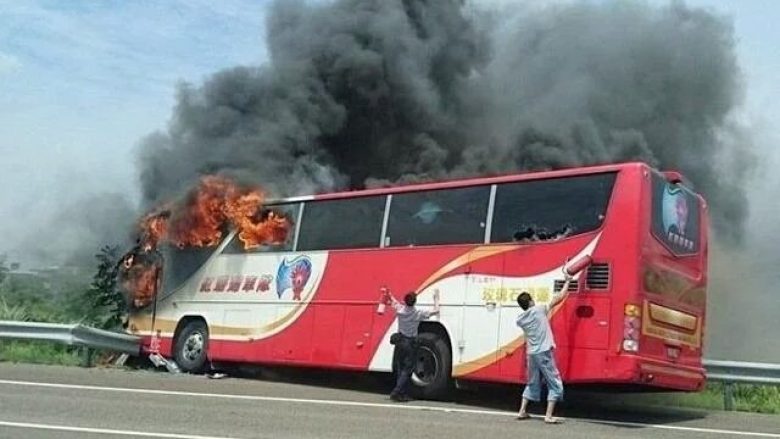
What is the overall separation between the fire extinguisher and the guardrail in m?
4.26

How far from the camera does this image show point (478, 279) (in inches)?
478

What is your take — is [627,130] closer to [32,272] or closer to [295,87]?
[295,87]

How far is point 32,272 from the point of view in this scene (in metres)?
22.6

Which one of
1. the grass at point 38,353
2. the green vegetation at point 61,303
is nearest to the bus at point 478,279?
the grass at point 38,353

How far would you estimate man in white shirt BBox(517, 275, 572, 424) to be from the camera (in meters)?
10.5

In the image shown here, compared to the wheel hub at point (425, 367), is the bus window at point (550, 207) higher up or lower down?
higher up

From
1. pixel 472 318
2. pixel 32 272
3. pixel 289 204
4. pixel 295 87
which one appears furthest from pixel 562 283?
pixel 32 272

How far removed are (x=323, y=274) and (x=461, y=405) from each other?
9.41 feet

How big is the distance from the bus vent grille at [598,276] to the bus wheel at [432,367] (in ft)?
7.37

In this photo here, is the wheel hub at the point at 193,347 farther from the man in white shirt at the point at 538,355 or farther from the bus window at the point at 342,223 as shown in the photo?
the man in white shirt at the point at 538,355

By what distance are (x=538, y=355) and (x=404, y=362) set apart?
2227 mm

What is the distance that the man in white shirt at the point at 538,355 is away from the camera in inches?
414

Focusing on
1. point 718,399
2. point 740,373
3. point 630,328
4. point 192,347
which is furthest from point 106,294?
point 740,373

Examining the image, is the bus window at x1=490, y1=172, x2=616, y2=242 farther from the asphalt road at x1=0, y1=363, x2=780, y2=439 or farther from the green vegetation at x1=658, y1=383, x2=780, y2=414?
the green vegetation at x1=658, y1=383, x2=780, y2=414
